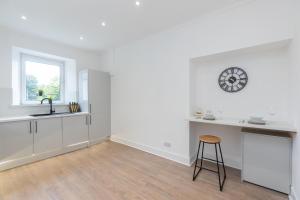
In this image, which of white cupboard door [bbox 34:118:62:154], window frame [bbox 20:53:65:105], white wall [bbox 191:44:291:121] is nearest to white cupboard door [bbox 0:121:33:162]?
white cupboard door [bbox 34:118:62:154]

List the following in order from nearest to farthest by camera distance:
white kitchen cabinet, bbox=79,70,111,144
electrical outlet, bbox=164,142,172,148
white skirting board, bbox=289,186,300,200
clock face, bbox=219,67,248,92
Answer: white skirting board, bbox=289,186,300,200 < clock face, bbox=219,67,248,92 < electrical outlet, bbox=164,142,172,148 < white kitchen cabinet, bbox=79,70,111,144

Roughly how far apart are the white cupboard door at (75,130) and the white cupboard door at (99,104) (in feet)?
0.64

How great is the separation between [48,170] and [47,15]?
2.80 metres

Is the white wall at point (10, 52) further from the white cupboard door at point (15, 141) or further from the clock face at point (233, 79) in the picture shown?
the clock face at point (233, 79)

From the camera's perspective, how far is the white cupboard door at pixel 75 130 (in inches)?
134

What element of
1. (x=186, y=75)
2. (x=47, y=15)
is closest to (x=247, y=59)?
(x=186, y=75)

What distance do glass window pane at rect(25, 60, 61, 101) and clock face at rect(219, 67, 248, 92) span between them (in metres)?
4.28

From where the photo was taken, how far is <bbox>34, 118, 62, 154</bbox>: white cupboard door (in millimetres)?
2963

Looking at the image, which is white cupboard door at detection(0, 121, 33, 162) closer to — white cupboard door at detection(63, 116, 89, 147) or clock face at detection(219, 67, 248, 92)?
white cupboard door at detection(63, 116, 89, 147)

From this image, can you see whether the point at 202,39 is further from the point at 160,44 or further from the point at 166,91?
the point at 166,91

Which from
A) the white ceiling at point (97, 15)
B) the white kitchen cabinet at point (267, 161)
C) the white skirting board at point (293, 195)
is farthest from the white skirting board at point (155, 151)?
the white ceiling at point (97, 15)

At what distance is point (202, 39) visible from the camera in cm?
261

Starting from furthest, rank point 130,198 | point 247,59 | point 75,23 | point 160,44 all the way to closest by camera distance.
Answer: point 160,44, point 75,23, point 247,59, point 130,198

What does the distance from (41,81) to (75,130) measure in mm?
1640
